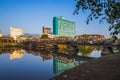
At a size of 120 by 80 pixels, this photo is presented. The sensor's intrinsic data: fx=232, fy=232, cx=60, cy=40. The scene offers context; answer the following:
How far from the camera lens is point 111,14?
1073cm

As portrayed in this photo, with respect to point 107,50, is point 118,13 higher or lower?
higher

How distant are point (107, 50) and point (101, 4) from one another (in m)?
85.3

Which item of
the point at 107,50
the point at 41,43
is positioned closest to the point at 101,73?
the point at 107,50

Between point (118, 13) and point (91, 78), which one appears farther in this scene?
point (91, 78)

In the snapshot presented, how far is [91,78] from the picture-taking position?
23656 mm

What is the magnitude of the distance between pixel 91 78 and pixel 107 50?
72336mm

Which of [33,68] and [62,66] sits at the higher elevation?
[33,68]

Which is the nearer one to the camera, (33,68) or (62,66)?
(33,68)

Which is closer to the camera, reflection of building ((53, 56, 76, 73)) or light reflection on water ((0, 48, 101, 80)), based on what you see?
light reflection on water ((0, 48, 101, 80))

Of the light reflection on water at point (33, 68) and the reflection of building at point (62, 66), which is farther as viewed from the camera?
the reflection of building at point (62, 66)

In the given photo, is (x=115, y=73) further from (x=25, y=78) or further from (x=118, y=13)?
(x=25, y=78)

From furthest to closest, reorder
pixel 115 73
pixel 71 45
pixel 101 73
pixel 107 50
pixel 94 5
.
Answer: pixel 71 45, pixel 107 50, pixel 101 73, pixel 115 73, pixel 94 5

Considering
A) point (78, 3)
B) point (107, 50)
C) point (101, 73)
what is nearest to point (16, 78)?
point (101, 73)

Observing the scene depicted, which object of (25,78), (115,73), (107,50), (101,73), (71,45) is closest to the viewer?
(115,73)
